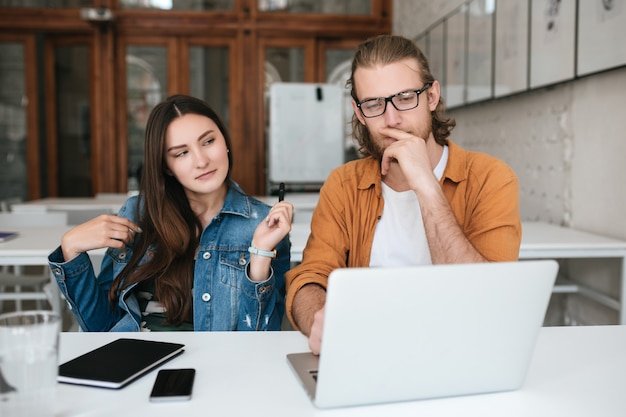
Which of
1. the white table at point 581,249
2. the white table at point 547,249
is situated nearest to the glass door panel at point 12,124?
the white table at point 547,249

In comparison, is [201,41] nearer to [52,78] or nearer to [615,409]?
[52,78]

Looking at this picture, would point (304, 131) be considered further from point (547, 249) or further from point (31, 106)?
point (547, 249)

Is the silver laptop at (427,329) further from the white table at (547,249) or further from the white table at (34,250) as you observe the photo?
the white table at (34,250)

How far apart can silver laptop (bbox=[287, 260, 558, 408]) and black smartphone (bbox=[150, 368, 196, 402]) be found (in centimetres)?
18

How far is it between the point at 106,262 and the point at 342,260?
0.65 meters

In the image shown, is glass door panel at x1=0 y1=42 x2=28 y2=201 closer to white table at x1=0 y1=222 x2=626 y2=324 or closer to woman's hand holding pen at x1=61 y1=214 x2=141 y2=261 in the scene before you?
white table at x1=0 y1=222 x2=626 y2=324

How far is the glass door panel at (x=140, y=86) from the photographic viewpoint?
20.1 ft

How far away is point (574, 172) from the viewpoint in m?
2.60

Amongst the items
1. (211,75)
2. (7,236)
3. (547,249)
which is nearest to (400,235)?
(547,249)

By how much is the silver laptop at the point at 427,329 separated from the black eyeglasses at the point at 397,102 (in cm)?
74

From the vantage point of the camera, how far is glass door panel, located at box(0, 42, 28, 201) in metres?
6.07

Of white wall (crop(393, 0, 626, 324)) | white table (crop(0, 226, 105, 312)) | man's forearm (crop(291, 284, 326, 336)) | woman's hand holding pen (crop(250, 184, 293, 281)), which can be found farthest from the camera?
white wall (crop(393, 0, 626, 324))

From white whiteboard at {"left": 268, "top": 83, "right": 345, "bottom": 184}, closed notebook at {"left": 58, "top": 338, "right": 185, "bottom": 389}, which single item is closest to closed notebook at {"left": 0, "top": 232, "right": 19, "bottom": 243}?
closed notebook at {"left": 58, "top": 338, "right": 185, "bottom": 389}

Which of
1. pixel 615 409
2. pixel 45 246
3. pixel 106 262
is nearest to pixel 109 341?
pixel 106 262
